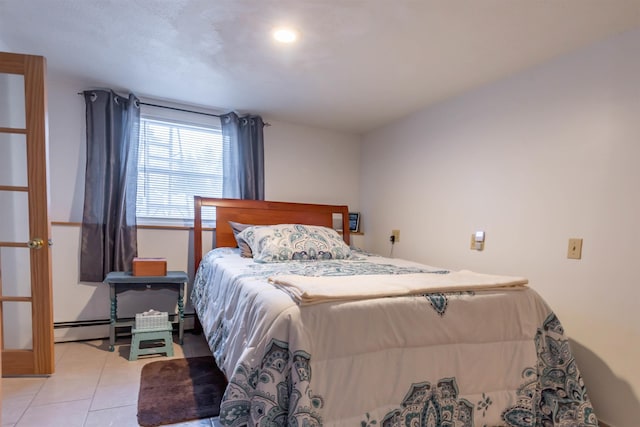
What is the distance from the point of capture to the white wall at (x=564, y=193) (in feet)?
5.49

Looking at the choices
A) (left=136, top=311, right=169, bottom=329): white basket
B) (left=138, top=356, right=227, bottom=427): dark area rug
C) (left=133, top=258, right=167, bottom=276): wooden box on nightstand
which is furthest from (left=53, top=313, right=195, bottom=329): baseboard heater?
(left=138, top=356, right=227, bottom=427): dark area rug

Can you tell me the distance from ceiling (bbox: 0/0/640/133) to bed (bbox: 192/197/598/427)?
125 cm

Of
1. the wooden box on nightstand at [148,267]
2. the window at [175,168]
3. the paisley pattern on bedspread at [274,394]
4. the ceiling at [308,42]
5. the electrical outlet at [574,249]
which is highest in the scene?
the ceiling at [308,42]

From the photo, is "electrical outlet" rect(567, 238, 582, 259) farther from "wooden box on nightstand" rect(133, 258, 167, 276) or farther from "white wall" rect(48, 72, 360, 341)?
"wooden box on nightstand" rect(133, 258, 167, 276)

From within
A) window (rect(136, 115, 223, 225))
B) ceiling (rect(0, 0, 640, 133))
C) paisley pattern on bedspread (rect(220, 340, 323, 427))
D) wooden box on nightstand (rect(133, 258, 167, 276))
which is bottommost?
paisley pattern on bedspread (rect(220, 340, 323, 427))

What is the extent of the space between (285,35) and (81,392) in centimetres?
224

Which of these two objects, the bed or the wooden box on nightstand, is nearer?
the bed

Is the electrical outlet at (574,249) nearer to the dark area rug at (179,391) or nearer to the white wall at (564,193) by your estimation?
the white wall at (564,193)

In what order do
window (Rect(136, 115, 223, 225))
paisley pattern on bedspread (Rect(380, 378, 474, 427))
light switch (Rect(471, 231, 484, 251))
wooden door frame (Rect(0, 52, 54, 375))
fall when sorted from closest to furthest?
paisley pattern on bedspread (Rect(380, 378, 474, 427)) → wooden door frame (Rect(0, 52, 54, 375)) → light switch (Rect(471, 231, 484, 251)) → window (Rect(136, 115, 223, 225))

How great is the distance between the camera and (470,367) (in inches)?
54.6

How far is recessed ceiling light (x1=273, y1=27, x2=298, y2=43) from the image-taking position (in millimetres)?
1777

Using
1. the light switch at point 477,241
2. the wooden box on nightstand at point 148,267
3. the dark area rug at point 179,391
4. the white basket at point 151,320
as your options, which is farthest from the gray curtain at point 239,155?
the light switch at point 477,241

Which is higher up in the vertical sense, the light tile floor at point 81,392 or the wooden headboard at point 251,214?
the wooden headboard at point 251,214

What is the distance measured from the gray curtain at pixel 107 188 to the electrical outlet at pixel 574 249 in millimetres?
3014
